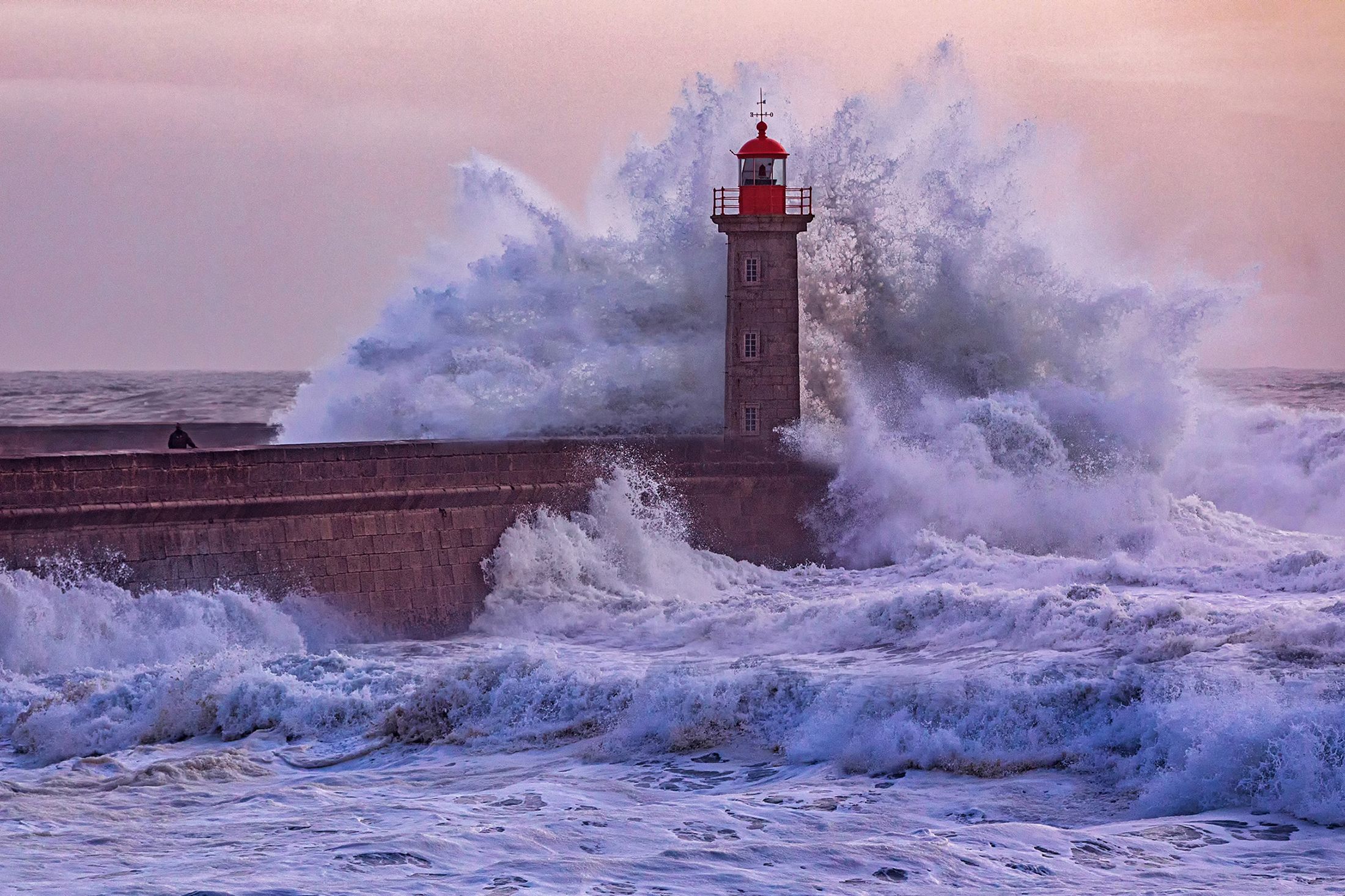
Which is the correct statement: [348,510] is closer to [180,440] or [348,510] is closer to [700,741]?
[180,440]

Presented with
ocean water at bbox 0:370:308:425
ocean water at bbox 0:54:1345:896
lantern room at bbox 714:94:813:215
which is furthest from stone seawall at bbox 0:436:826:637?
ocean water at bbox 0:370:308:425

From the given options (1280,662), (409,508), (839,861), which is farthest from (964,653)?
(409,508)

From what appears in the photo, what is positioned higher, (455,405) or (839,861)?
(455,405)

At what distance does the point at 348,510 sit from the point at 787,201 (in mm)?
5469

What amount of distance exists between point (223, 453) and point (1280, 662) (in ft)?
23.2

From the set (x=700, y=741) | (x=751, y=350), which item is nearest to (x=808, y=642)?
(x=700, y=741)

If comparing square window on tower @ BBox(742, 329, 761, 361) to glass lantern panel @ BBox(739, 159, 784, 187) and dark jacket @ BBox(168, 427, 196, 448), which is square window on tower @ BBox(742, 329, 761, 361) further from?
dark jacket @ BBox(168, 427, 196, 448)

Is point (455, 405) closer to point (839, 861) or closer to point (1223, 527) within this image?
point (1223, 527)

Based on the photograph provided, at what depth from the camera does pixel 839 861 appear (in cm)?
817

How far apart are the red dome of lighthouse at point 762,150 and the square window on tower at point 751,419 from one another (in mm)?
2154

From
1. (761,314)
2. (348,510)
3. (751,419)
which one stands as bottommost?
(348,510)

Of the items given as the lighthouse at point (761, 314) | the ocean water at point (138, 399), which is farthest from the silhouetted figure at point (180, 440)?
the ocean water at point (138, 399)

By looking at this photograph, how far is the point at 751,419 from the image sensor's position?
54.6 ft

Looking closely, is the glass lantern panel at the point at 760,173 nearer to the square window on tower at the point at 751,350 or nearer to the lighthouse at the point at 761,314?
the lighthouse at the point at 761,314
